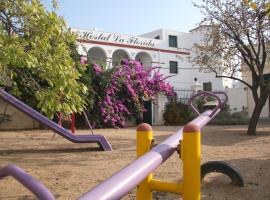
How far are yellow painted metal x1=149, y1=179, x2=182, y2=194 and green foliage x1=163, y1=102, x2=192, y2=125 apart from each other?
58.8ft

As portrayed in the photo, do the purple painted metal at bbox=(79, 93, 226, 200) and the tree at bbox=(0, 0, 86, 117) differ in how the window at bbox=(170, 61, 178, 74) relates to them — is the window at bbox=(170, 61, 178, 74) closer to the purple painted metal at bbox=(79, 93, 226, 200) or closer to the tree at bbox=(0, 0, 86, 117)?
the tree at bbox=(0, 0, 86, 117)

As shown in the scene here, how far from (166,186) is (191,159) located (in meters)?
0.40

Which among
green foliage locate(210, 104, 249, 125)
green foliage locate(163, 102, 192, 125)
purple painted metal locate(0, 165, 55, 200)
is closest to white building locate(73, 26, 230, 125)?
green foliage locate(210, 104, 249, 125)

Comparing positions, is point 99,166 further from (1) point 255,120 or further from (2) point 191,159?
(1) point 255,120

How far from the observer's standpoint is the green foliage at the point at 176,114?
21.6 metres

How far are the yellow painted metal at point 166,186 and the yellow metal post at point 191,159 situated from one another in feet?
0.26

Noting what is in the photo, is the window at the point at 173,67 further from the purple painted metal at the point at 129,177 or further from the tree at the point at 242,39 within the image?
the purple painted metal at the point at 129,177

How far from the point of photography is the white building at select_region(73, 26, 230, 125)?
32.2 m

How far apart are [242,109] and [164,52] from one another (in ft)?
33.5

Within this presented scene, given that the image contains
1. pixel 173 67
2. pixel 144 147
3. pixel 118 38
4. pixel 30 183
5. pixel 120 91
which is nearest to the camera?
pixel 30 183

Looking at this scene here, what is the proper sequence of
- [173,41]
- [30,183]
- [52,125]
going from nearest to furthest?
[30,183], [52,125], [173,41]

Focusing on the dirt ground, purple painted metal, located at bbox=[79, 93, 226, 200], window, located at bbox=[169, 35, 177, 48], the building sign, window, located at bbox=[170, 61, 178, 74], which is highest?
window, located at bbox=[169, 35, 177, 48]

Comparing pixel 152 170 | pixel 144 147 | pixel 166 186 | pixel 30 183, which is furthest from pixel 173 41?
pixel 30 183

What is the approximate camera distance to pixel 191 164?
3.36m
